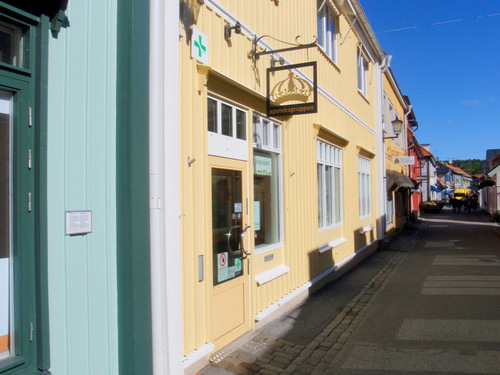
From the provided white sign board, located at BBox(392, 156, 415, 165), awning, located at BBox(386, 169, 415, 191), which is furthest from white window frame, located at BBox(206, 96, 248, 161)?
white sign board, located at BBox(392, 156, 415, 165)

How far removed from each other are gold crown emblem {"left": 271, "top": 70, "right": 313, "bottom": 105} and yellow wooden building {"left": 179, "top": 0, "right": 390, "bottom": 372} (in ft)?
0.05

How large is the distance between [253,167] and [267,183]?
2.12 feet

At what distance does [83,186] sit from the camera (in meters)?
3.35

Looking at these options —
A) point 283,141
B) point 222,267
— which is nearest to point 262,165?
point 283,141

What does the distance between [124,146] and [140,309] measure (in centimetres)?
126

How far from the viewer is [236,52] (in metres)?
5.48

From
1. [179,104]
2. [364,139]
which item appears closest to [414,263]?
[364,139]

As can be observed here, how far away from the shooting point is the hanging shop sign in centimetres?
595

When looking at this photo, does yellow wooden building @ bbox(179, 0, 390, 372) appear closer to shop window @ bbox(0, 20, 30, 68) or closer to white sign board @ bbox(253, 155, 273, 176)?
white sign board @ bbox(253, 155, 273, 176)

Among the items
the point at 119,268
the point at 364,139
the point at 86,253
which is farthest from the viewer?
the point at 364,139

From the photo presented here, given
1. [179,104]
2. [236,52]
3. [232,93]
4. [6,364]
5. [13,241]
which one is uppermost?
[236,52]

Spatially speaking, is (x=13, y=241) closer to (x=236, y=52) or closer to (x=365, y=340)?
(x=236, y=52)

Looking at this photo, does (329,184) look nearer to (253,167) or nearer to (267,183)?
(267,183)

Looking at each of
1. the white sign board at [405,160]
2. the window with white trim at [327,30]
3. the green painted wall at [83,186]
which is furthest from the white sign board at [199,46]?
the white sign board at [405,160]
